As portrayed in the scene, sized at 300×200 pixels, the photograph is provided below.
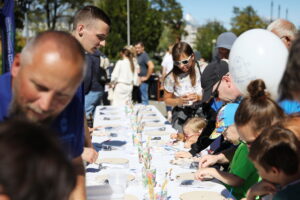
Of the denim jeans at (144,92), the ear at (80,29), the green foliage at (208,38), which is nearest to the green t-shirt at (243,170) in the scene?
the ear at (80,29)

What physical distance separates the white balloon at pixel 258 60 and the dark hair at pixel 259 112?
0.06 meters

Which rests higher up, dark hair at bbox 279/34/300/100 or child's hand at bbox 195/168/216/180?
dark hair at bbox 279/34/300/100

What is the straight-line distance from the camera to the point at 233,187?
6.79ft

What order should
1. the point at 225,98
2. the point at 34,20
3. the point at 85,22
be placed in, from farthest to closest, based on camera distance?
the point at 34,20 → the point at 85,22 → the point at 225,98

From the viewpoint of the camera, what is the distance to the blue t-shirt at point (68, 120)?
4.01 ft

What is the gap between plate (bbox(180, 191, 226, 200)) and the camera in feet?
6.49

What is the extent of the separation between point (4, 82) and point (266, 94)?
1114mm

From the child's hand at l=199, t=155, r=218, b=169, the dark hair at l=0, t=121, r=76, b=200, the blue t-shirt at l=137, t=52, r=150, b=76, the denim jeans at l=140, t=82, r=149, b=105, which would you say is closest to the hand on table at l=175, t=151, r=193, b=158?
the child's hand at l=199, t=155, r=218, b=169

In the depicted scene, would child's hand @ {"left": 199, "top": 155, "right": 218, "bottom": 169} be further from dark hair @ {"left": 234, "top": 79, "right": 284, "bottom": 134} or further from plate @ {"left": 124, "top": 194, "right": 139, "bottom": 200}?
dark hair @ {"left": 234, "top": 79, "right": 284, "bottom": 134}

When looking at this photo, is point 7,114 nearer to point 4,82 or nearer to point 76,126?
point 4,82

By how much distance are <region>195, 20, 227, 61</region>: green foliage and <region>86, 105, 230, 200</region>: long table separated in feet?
93.8

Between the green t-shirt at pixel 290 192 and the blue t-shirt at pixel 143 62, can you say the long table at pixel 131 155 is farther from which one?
the blue t-shirt at pixel 143 62

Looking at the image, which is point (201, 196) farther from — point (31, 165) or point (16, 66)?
point (31, 165)

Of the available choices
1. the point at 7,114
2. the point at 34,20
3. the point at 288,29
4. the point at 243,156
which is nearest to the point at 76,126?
the point at 7,114
